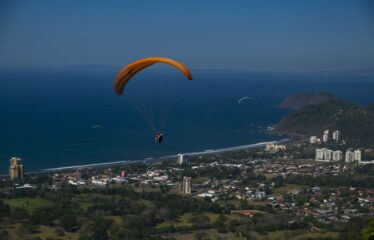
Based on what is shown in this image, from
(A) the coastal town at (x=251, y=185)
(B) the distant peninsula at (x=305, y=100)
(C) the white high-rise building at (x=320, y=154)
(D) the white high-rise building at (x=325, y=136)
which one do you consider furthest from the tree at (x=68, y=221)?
(B) the distant peninsula at (x=305, y=100)

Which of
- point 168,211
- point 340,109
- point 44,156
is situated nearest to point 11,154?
point 44,156

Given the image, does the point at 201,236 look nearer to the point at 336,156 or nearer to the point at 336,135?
the point at 336,156

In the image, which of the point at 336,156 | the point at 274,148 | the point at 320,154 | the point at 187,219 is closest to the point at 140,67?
the point at 187,219

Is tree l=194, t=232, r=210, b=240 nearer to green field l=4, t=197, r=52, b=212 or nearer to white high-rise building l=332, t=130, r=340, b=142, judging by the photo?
green field l=4, t=197, r=52, b=212

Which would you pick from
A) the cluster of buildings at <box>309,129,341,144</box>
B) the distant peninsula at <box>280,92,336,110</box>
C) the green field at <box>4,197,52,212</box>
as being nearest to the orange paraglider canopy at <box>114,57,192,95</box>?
the green field at <box>4,197,52,212</box>

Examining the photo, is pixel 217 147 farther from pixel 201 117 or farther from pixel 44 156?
pixel 201 117

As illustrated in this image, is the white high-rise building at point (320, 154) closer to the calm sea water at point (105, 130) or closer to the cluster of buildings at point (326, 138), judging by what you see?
the cluster of buildings at point (326, 138)
